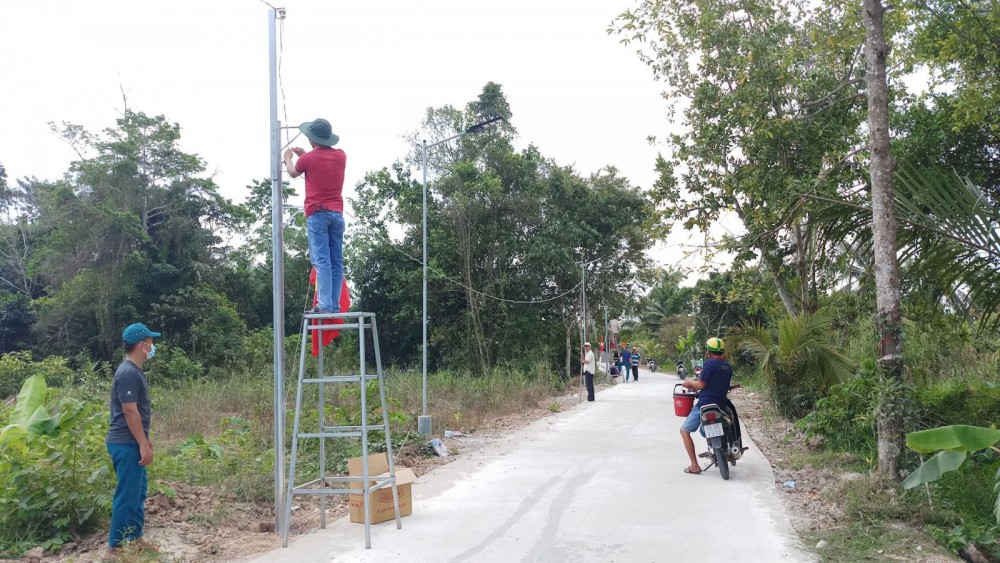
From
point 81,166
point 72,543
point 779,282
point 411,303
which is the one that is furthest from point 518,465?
point 81,166

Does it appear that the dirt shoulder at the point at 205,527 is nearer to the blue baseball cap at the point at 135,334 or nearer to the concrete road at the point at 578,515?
the concrete road at the point at 578,515

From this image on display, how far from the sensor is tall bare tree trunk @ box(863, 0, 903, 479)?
21.1 ft

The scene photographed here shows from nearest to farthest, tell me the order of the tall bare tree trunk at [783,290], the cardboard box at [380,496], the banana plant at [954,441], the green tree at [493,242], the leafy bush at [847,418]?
the banana plant at [954,441] → the cardboard box at [380,496] → the leafy bush at [847,418] → the tall bare tree trunk at [783,290] → the green tree at [493,242]

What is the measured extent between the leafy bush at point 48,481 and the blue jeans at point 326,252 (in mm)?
2310

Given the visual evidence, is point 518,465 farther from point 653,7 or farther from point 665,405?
point 665,405

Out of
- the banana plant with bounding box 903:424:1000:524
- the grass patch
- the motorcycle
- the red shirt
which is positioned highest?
the red shirt

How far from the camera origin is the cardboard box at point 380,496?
623 cm

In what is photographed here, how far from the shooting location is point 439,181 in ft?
96.8

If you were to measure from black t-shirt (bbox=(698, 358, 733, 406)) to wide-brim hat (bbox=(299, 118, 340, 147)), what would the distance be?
17.0 ft

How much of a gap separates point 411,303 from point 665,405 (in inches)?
615

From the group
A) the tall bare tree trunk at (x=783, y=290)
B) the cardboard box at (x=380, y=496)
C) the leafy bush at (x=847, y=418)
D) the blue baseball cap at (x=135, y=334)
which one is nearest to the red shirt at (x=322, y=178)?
the blue baseball cap at (x=135, y=334)

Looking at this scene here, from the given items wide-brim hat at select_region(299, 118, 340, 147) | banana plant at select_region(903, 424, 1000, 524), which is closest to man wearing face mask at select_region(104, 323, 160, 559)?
wide-brim hat at select_region(299, 118, 340, 147)

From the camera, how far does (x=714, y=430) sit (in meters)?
8.07

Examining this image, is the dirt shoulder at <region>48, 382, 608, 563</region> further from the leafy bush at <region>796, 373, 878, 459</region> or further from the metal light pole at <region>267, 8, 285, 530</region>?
the leafy bush at <region>796, 373, 878, 459</region>
